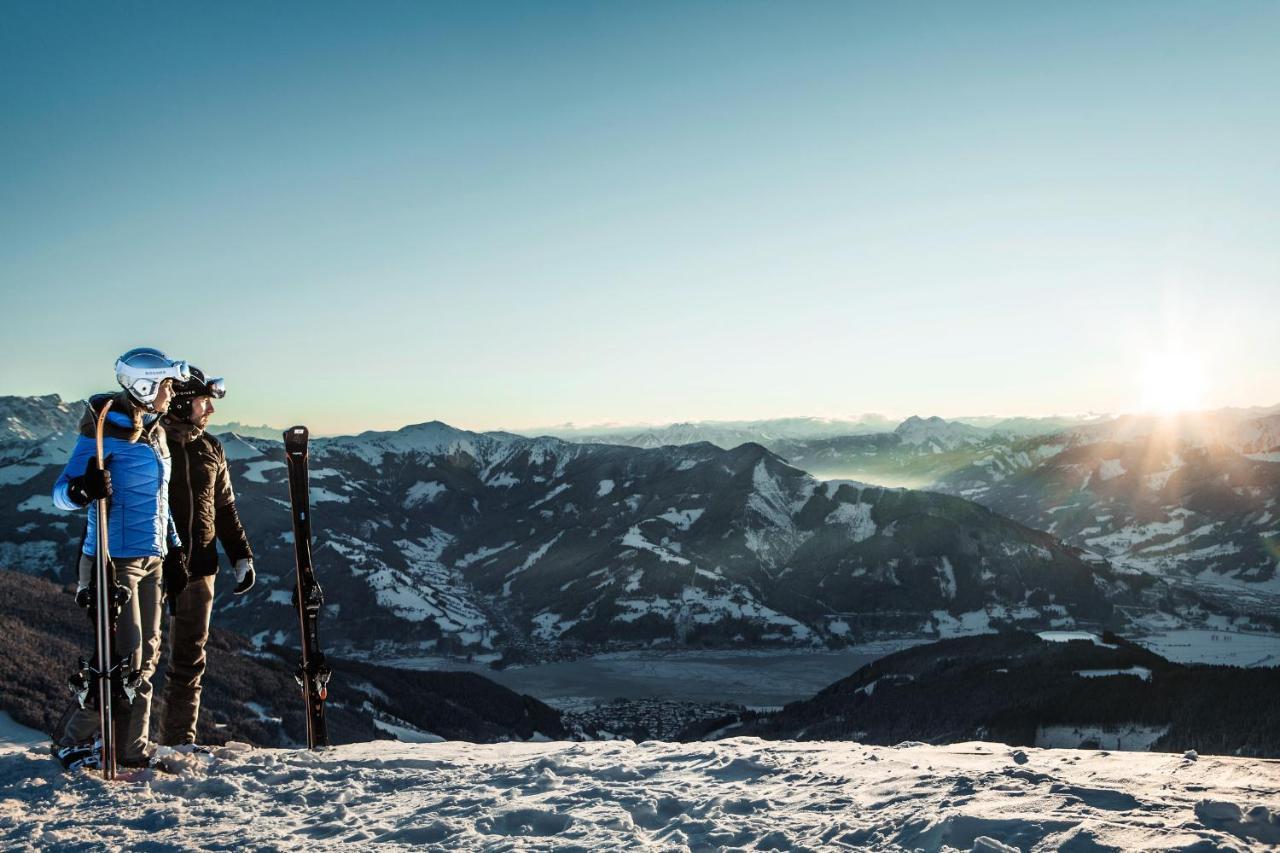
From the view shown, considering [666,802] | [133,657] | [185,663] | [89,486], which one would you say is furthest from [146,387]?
[666,802]

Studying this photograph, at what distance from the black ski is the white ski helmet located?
2717mm

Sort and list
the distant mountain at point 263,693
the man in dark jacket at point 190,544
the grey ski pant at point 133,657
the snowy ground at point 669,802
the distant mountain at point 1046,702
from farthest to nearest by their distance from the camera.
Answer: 1. the distant mountain at point 1046,702
2. the distant mountain at point 263,693
3. the man in dark jacket at point 190,544
4. the grey ski pant at point 133,657
5. the snowy ground at point 669,802

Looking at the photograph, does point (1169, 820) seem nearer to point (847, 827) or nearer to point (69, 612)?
point (847, 827)

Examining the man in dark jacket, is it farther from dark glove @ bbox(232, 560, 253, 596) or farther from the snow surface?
the snow surface

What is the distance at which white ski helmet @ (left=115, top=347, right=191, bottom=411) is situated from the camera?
11406 mm

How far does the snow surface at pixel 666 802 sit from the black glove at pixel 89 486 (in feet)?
11.8

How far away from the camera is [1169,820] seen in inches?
286

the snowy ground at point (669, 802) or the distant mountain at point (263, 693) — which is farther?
the distant mountain at point (263, 693)

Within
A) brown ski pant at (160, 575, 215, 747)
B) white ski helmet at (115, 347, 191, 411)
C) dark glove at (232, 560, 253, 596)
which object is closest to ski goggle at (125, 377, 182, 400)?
white ski helmet at (115, 347, 191, 411)

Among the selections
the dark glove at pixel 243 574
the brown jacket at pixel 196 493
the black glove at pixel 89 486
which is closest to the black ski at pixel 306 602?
the dark glove at pixel 243 574

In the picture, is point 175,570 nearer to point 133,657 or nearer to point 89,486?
point 133,657

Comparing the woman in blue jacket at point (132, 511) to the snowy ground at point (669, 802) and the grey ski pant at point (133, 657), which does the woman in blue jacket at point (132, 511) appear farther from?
the snowy ground at point (669, 802)

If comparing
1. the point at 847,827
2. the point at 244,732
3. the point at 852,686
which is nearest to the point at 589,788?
the point at 847,827

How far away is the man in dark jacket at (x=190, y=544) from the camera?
1259 cm
